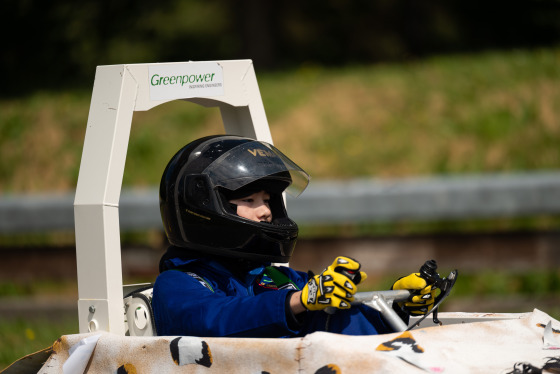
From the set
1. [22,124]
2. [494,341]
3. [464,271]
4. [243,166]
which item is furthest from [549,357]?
[22,124]

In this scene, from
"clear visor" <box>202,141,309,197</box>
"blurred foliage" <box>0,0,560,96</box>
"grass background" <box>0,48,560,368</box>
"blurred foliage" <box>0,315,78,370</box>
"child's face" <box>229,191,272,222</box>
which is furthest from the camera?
"blurred foliage" <box>0,0,560,96</box>

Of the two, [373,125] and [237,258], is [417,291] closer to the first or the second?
[237,258]

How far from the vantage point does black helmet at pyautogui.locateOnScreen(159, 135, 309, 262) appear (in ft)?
11.3

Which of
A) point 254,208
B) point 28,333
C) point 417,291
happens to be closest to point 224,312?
point 254,208

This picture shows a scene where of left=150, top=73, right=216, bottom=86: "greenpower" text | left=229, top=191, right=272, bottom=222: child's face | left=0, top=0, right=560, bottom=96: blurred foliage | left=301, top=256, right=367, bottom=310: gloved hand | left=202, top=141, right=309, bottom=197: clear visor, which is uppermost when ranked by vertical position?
left=0, top=0, right=560, bottom=96: blurred foliage

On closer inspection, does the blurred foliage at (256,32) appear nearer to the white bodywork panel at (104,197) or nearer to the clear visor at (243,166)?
the clear visor at (243,166)

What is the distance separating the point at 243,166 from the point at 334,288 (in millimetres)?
794

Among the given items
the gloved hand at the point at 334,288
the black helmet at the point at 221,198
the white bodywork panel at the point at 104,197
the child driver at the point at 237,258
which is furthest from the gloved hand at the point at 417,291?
the white bodywork panel at the point at 104,197

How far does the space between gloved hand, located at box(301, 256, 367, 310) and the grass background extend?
5.25 metres

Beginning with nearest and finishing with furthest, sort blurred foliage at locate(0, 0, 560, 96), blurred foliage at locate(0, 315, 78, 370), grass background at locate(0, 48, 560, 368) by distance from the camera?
blurred foliage at locate(0, 315, 78, 370)
grass background at locate(0, 48, 560, 368)
blurred foliage at locate(0, 0, 560, 96)

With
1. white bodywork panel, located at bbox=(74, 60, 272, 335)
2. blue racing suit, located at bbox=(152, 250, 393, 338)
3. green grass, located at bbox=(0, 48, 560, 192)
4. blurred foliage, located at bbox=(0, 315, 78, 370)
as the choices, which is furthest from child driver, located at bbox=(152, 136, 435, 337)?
green grass, located at bbox=(0, 48, 560, 192)

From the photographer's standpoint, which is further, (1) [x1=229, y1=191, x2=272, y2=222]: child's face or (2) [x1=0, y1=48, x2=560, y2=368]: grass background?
(2) [x1=0, y1=48, x2=560, y2=368]: grass background

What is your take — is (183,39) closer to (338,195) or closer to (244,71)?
(338,195)

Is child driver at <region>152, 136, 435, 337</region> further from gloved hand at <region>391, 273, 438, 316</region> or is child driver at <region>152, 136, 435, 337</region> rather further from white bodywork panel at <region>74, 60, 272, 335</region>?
white bodywork panel at <region>74, 60, 272, 335</region>
